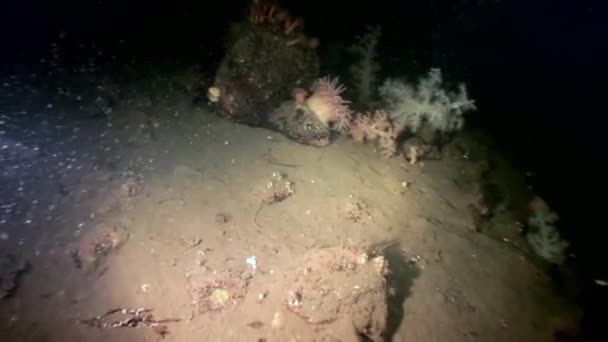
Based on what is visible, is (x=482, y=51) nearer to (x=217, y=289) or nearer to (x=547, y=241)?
(x=547, y=241)

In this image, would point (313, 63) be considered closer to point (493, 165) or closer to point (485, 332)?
point (493, 165)

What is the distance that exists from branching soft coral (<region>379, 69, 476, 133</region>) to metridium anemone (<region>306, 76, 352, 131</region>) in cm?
122

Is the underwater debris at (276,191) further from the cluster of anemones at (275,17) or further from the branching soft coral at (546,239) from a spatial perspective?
the branching soft coral at (546,239)

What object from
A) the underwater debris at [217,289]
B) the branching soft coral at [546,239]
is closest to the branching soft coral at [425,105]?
the branching soft coral at [546,239]

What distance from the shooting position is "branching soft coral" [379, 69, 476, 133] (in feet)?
23.2

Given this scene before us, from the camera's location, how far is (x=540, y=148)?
379 inches

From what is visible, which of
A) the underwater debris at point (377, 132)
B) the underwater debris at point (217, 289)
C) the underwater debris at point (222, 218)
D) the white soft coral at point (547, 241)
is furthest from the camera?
the underwater debris at point (377, 132)

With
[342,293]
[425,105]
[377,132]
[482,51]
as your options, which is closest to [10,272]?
[342,293]

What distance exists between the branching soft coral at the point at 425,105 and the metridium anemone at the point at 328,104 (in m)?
1.22

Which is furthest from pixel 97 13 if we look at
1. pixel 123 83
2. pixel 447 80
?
pixel 447 80

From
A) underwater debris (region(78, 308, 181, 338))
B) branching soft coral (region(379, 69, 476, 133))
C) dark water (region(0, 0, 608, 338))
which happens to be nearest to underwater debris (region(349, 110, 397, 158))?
branching soft coral (region(379, 69, 476, 133))

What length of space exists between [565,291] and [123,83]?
8373mm

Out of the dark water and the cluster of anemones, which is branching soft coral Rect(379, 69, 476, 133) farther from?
the cluster of anemones

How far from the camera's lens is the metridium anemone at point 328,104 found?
250 inches
